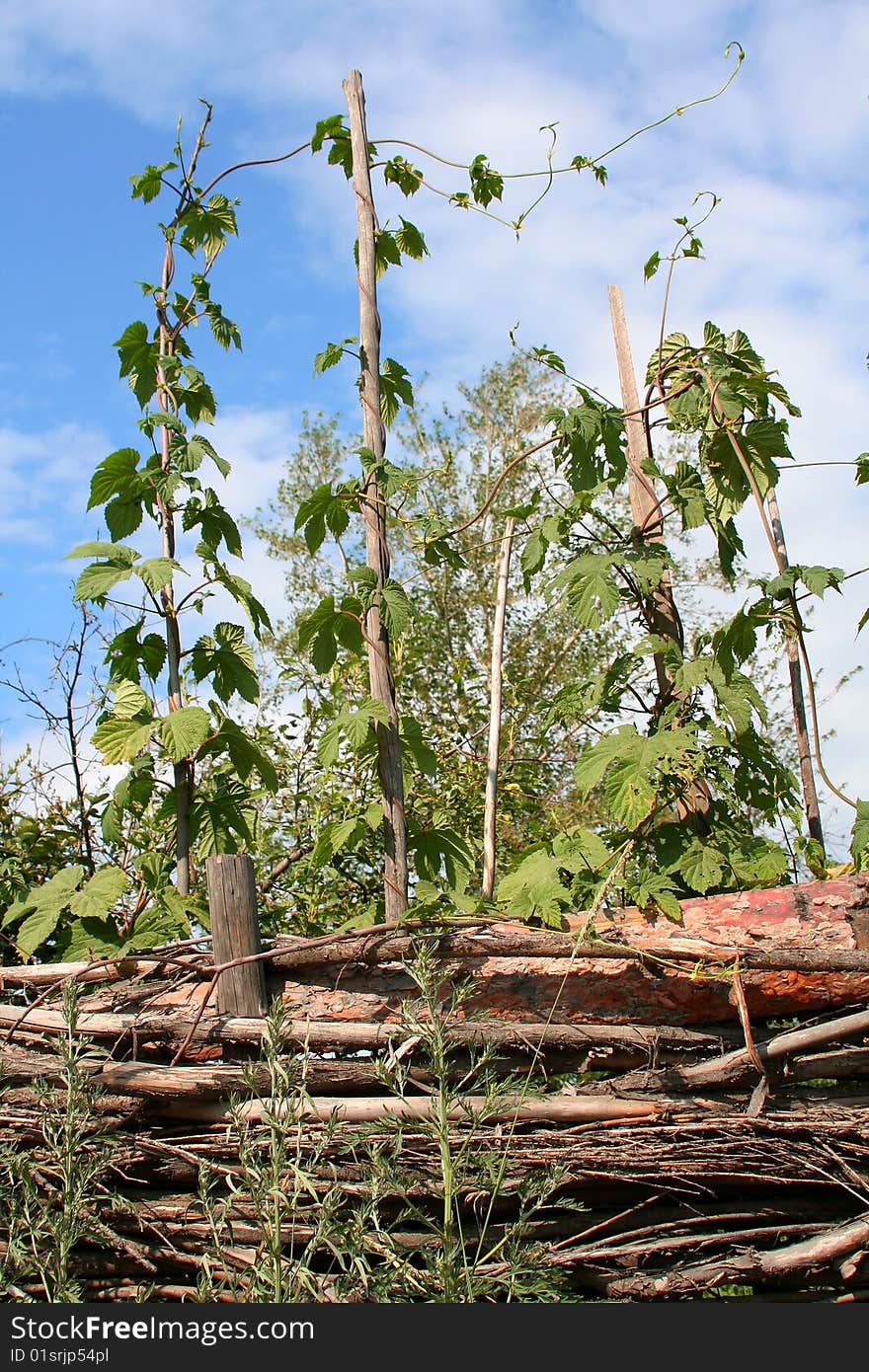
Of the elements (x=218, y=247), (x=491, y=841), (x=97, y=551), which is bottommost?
(x=491, y=841)

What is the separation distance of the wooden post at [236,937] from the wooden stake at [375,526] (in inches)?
13.5

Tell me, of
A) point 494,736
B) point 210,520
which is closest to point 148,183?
point 210,520

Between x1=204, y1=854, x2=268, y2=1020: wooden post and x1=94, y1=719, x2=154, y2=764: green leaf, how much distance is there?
0.42m

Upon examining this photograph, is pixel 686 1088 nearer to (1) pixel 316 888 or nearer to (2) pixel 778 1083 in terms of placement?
(2) pixel 778 1083

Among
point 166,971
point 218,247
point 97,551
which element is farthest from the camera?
point 218,247

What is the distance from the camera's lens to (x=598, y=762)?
2.65m

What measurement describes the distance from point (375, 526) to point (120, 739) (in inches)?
34.6

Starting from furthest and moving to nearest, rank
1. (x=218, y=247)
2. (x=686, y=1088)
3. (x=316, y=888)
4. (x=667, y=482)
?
(x=316, y=888), (x=218, y=247), (x=667, y=482), (x=686, y=1088)

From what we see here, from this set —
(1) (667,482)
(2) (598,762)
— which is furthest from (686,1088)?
A: (1) (667,482)

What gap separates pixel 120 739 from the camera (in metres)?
2.72

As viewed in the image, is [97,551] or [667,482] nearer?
[97,551]

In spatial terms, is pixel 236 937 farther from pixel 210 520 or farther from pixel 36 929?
pixel 210 520

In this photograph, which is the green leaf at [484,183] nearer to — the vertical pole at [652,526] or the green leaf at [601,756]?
the vertical pole at [652,526]

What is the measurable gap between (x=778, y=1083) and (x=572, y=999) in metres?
0.50
